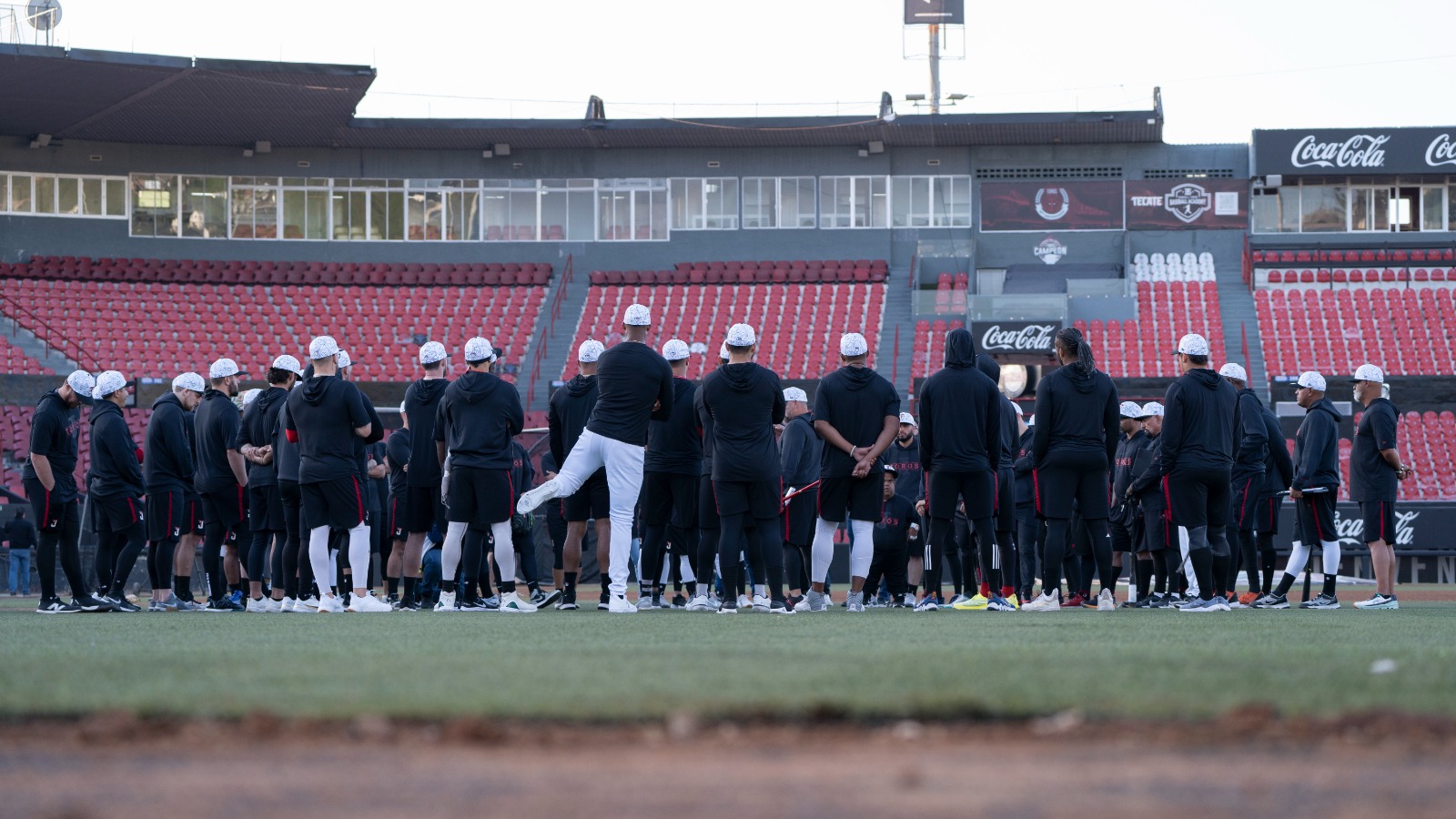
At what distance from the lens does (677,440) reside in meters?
12.5

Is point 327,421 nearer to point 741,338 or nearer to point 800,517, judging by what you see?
point 741,338

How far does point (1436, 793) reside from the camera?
3602 millimetres

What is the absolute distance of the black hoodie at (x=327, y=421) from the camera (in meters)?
11.9

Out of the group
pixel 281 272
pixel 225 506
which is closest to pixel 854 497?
pixel 225 506

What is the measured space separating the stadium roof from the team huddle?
70.7 feet

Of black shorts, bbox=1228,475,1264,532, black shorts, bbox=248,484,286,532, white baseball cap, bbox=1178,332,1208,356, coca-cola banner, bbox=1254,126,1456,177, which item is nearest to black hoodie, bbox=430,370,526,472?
black shorts, bbox=248,484,286,532

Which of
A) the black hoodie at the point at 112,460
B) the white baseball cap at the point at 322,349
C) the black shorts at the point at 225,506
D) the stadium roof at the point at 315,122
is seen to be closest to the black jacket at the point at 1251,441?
the white baseball cap at the point at 322,349

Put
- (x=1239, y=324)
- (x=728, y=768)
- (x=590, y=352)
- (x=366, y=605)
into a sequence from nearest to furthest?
(x=728, y=768), (x=366, y=605), (x=590, y=352), (x=1239, y=324)

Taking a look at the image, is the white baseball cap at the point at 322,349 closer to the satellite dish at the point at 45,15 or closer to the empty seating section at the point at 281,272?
the satellite dish at the point at 45,15

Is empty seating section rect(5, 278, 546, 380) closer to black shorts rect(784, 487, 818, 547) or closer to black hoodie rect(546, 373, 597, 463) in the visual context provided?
black hoodie rect(546, 373, 597, 463)

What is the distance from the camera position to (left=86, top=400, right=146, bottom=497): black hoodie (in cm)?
1302

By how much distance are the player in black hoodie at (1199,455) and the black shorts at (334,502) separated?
6016mm

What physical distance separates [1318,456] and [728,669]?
8406mm

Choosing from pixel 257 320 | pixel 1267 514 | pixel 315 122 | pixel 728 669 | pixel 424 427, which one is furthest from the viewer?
pixel 315 122
